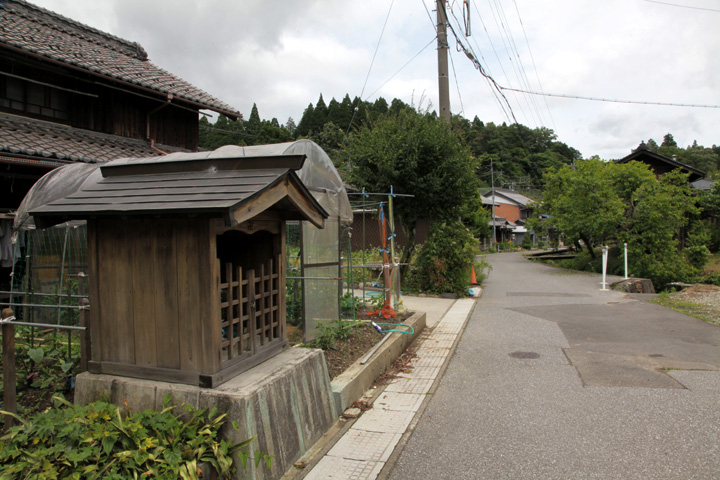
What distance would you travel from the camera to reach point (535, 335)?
8.55 m

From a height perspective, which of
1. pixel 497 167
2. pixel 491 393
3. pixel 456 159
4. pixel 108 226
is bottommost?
pixel 491 393

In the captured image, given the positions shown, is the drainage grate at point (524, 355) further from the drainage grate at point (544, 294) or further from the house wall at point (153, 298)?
the drainage grate at point (544, 294)

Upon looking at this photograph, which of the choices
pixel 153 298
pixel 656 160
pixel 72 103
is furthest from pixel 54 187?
pixel 656 160

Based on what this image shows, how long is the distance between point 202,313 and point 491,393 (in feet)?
12.1

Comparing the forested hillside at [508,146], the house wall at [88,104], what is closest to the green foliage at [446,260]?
the house wall at [88,104]

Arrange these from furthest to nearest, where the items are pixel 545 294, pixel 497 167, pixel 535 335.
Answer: pixel 497 167 < pixel 545 294 < pixel 535 335

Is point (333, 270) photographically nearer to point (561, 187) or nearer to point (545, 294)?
point (545, 294)

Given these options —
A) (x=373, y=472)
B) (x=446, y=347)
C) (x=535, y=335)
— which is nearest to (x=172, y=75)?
(x=446, y=347)

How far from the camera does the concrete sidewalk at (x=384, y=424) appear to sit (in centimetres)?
358

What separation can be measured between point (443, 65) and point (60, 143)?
1038 centimetres

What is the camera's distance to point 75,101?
10086 mm

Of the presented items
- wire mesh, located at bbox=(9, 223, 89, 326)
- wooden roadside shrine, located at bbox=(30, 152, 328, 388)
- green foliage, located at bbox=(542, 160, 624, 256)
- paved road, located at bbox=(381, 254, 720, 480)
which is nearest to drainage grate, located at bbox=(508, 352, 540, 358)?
paved road, located at bbox=(381, 254, 720, 480)

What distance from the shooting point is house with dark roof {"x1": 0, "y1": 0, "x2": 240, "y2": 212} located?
827cm

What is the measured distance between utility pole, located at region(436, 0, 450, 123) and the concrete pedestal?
1131 cm
